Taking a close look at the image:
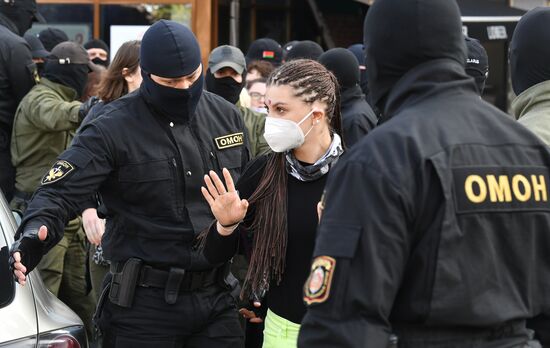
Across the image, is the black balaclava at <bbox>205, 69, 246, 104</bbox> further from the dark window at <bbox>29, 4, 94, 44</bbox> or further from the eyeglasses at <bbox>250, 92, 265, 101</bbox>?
the dark window at <bbox>29, 4, 94, 44</bbox>

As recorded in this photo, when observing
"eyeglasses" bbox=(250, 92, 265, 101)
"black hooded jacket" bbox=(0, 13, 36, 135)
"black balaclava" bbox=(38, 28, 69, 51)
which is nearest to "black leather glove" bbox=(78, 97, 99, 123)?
"black hooded jacket" bbox=(0, 13, 36, 135)

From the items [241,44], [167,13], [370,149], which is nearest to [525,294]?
[370,149]

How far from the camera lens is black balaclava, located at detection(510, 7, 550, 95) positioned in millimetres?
4086

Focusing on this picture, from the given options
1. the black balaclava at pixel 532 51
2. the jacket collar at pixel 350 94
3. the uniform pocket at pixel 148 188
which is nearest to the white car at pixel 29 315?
the uniform pocket at pixel 148 188

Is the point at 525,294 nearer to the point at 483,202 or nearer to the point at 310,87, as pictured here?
the point at 483,202

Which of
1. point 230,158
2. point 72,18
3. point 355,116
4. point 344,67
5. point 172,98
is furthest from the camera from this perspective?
point 72,18

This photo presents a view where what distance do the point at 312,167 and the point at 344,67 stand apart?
2583mm

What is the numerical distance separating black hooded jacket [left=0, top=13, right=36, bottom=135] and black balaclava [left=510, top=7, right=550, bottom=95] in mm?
3976

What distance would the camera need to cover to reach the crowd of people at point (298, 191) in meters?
2.42

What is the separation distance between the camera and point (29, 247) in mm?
3707

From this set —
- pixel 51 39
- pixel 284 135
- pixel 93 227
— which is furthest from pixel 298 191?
pixel 51 39

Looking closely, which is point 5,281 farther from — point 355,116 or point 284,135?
point 355,116

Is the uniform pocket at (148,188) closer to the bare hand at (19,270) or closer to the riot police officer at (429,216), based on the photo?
the bare hand at (19,270)

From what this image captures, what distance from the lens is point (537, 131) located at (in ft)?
12.2
